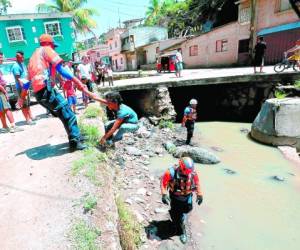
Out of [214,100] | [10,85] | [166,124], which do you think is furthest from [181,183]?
[214,100]

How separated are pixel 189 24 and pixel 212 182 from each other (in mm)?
29224

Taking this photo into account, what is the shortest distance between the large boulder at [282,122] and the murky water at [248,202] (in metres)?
0.48

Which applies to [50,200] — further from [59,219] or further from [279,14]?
[279,14]

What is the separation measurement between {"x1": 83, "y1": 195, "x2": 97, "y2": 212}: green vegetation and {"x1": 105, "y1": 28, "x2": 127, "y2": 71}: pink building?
4047cm

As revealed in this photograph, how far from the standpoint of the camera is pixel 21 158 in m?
4.38

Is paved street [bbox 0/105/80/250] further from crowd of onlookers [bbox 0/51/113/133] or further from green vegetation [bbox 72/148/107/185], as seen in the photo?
crowd of onlookers [bbox 0/51/113/133]

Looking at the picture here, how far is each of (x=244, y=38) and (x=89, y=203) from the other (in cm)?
1902

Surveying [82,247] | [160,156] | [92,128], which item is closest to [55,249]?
[82,247]

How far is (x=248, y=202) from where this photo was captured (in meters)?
5.78

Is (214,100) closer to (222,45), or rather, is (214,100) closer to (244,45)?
(244,45)

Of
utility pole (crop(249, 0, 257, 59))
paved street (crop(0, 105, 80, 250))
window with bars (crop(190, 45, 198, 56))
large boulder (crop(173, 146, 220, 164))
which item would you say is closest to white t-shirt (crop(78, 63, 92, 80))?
paved street (crop(0, 105, 80, 250))

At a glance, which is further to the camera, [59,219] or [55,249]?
[59,219]

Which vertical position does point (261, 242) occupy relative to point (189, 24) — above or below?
below

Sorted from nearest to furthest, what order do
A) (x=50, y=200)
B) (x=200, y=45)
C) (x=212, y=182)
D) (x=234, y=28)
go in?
1. (x=50, y=200)
2. (x=212, y=182)
3. (x=234, y=28)
4. (x=200, y=45)
